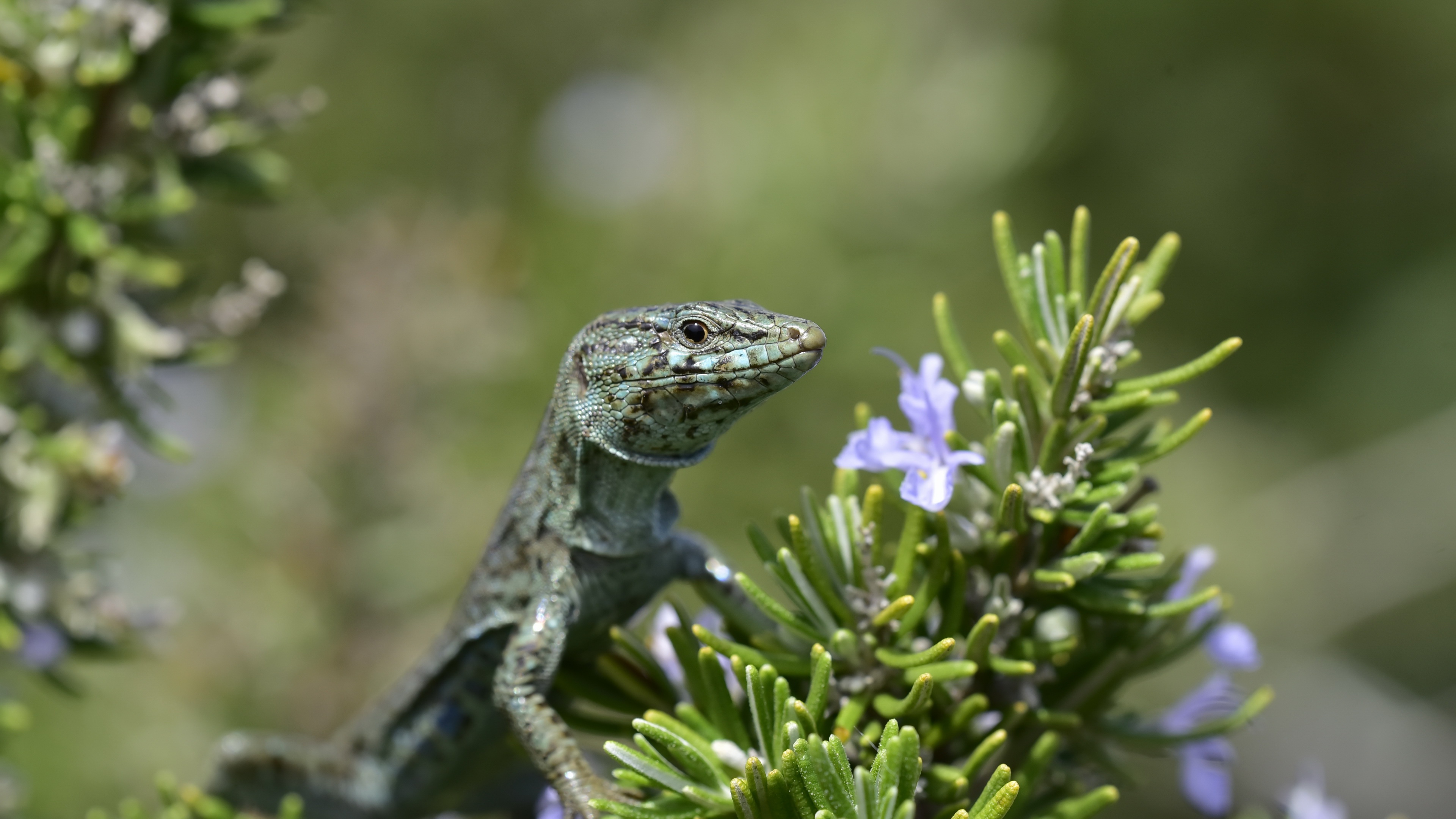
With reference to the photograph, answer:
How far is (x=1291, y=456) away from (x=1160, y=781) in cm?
238

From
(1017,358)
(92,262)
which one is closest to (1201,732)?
(1017,358)

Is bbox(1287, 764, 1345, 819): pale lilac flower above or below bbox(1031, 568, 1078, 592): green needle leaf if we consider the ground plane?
Result: below

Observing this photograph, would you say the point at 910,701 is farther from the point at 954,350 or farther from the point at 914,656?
the point at 954,350

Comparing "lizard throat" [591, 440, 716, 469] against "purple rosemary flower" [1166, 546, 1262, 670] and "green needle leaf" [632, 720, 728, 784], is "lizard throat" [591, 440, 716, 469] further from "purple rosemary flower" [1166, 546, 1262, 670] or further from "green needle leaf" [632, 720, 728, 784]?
"purple rosemary flower" [1166, 546, 1262, 670]

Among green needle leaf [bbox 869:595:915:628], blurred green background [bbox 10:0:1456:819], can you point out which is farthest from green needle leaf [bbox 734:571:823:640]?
blurred green background [bbox 10:0:1456:819]

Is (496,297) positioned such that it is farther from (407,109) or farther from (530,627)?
(407,109)

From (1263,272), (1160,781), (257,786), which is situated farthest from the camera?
(1263,272)

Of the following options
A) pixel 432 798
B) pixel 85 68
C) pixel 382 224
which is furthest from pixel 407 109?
pixel 432 798

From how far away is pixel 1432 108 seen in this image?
7812 millimetres

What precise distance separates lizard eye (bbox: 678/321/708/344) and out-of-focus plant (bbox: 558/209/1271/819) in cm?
40

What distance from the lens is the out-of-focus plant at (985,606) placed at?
1929 mm

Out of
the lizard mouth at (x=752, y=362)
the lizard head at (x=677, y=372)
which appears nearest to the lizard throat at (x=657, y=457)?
the lizard head at (x=677, y=372)

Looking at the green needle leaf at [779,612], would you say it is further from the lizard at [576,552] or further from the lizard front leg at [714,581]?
the lizard at [576,552]

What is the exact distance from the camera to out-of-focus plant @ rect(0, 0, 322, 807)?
293cm
